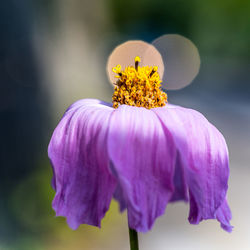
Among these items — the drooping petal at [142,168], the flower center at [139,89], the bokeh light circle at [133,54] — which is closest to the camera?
the drooping petal at [142,168]

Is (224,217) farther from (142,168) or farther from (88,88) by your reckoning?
(88,88)

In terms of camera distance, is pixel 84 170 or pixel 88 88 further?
pixel 88 88

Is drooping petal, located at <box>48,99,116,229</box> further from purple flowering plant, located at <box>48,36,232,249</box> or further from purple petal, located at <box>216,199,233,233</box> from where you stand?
purple petal, located at <box>216,199,233,233</box>

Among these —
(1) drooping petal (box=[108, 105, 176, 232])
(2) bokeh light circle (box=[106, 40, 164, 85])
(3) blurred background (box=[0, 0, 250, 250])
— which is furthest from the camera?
(2) bokeh light circle (box=[106, 40, 164, 85])

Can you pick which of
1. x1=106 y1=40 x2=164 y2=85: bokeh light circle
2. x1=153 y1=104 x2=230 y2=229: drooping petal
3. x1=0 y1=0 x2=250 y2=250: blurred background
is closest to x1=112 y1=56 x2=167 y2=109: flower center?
x1=153 y1=104 x2=230 y2=229: drooping petal

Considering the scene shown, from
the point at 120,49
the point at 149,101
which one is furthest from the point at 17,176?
the point at 120,49

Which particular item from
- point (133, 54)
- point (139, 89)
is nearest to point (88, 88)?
point (133, 54)

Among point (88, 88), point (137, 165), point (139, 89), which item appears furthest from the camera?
point (88, 88)

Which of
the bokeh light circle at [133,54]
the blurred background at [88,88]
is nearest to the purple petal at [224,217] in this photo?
the blurred background at [88,88]

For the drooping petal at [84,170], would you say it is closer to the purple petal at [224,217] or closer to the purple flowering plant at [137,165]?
the purple flowering plant at [137,165]
